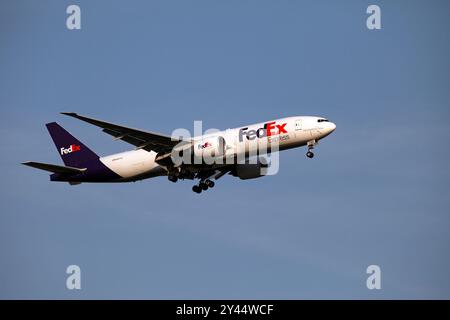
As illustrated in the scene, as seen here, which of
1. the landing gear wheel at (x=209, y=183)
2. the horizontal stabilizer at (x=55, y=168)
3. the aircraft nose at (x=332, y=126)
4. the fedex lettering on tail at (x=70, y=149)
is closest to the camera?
the aircraft nose at (x=332, y=126)

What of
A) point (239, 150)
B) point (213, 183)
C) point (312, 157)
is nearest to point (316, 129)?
point (312, 157)

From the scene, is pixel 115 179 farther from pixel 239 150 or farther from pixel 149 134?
pixel 239 150

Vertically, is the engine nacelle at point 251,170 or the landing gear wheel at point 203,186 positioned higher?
the engine nacelle at point 251,170

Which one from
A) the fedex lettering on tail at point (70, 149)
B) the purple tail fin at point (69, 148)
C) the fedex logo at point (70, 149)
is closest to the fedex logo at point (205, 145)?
the purple tail fin at point (69, 148)

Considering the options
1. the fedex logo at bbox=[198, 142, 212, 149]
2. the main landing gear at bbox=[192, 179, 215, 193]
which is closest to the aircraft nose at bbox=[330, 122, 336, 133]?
the fedex logo at bbox=[198, 142, 212, 149]

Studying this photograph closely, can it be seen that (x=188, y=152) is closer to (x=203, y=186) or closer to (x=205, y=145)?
(x=205, y=145)

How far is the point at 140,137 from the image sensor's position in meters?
56.1

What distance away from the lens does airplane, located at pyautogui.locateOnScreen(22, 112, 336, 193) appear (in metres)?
55.6

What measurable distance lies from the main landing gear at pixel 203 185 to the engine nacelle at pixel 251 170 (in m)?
3.23

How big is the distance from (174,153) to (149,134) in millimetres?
2824

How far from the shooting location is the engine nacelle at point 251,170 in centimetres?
6278

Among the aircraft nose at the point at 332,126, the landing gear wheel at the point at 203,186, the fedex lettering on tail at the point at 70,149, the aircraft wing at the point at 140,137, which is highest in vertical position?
the fedex lettering on tail at the point at 70,149

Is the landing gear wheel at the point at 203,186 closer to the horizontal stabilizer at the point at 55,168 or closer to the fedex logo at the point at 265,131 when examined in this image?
the fedex logo at the point at 265,131

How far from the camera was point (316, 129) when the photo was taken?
5566cm
